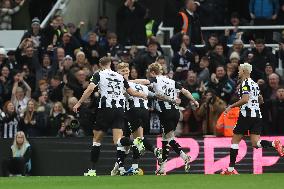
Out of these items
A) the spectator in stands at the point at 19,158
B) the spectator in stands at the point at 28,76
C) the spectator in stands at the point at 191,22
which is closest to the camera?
the spectator in stands at the point at 19,158

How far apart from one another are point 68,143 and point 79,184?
20.9 ft

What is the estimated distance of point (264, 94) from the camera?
25.1m

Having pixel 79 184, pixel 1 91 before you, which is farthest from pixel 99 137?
pixel 1 91

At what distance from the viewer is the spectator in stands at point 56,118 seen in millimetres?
25400

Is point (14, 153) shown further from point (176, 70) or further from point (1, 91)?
point (176, 70)

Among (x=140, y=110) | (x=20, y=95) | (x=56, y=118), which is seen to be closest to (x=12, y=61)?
(x=20, y=95)

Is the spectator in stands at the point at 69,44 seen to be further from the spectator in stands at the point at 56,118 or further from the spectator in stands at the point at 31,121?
the spectator in stands at the point at 56,118

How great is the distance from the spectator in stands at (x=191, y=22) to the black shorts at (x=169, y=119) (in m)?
6.55

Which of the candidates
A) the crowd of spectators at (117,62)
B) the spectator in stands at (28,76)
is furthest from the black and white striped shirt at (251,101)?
the spectator in stands at (28,76)

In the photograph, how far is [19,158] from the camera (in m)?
24.5

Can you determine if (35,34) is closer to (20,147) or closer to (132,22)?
(132,22)

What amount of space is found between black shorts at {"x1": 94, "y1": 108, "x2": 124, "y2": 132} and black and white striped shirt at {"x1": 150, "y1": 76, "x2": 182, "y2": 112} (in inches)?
45.5

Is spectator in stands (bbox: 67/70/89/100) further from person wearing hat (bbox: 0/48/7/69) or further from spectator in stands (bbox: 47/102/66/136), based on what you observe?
person wearing hat (bbox: 0/48/7/69)

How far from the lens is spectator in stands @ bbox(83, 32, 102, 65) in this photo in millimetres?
27906
